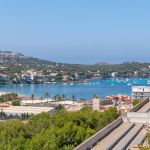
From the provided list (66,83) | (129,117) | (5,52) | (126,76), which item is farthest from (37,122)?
(5,52)

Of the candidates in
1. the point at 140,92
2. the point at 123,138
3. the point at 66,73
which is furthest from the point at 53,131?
the point at 66,73

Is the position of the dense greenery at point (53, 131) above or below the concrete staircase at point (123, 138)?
below

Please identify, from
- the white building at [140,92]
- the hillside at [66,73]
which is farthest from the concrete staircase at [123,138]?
the hillside at [66,73]

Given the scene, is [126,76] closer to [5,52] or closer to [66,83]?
[66,83]

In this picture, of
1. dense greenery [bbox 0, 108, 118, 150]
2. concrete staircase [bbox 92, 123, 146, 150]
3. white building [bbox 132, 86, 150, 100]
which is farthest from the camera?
white building [bbox 132, 86, 150, 100]

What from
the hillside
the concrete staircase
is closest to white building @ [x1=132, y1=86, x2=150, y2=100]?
the concrete staircase

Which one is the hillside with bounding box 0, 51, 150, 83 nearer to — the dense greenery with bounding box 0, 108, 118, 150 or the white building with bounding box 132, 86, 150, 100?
the white building with bounding box 132, 86, 150, 100

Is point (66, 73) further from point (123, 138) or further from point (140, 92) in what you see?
point (123, 138)

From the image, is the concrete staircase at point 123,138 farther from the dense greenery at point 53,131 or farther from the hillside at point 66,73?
the hillside at point 66,73
